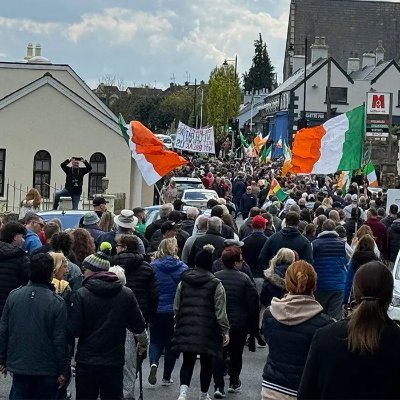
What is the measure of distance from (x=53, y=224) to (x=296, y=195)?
15992 millimetres

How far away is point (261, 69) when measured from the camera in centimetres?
15325

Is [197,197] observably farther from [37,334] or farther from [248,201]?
[37,334]

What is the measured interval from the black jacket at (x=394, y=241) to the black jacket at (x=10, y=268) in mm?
9515

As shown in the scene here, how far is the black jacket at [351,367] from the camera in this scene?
5.47 m

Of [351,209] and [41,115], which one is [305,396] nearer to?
[351,209]

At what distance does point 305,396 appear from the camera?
5621mm

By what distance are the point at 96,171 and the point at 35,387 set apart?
2637cm

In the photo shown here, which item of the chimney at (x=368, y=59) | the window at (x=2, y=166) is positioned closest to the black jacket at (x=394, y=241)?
the window at (x=2, y=166)

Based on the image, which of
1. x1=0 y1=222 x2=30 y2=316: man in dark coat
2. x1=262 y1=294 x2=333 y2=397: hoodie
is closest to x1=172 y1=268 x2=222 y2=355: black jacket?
x1=0 y1=222 x2=30 y2=316: man in dark coat

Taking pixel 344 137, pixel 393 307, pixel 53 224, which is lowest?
pixel 393 307

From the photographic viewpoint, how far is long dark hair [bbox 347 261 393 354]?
5465mm

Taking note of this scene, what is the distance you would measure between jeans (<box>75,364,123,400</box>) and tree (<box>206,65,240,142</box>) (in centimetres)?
9624

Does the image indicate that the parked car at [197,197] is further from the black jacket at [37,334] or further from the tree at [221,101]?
the tree at [221,101]

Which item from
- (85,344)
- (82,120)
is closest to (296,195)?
(82,120)
